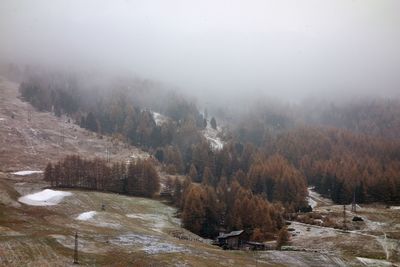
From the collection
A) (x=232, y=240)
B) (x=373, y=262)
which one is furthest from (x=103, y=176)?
(x=373, y=262)

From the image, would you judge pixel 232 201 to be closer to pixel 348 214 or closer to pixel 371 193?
pixel 348 214

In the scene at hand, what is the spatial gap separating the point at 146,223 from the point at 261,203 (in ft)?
118

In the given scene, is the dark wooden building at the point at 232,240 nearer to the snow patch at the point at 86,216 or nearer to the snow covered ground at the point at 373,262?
the snow covered ground at the point at 373,262

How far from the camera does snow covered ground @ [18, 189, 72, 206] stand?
112481 millimetres

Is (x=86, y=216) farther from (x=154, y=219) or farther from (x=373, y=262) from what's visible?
(x=373, y=262)

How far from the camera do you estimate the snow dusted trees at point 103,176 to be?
150 metres

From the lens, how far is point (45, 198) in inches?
4702

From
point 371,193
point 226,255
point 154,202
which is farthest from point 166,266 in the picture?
point 371,193

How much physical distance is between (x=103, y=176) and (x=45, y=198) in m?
38.8

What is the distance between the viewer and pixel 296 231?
122 meters

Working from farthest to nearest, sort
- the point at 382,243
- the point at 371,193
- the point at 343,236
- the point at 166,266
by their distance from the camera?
the point at 371,193, the point at 343,236, the point at 382,243, the point at 166,266

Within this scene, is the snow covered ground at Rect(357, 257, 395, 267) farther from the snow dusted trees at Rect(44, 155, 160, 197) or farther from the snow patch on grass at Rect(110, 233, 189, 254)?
the snow dusted trees at Rect(44, 155, 160, 197)

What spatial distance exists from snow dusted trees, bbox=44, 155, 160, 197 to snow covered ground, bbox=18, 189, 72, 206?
19.6 m

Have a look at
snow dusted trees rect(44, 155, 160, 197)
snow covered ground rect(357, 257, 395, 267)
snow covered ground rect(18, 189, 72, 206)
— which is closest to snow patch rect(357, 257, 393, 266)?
snow covered ground rect(357, 257, 395, 267)
